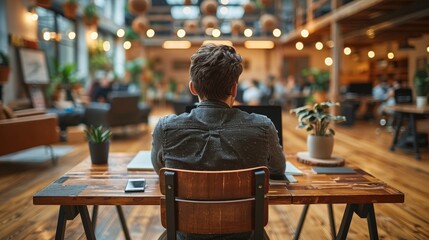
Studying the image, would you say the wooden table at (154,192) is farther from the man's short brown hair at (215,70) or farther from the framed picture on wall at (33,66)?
the framed picture on wall at (33,66)

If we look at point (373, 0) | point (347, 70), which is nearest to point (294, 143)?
point (373, 0)

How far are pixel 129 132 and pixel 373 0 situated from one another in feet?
18.6

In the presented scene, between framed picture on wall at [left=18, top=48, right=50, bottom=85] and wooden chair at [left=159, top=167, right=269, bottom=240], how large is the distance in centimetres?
736

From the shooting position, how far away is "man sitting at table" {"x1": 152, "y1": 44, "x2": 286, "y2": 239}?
1.44 m

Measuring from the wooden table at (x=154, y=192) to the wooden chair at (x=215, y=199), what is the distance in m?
0.20

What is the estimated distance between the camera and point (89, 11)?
31.4 ft

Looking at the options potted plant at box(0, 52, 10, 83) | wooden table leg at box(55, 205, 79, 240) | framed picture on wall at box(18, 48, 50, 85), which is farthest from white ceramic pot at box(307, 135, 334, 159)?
framed picture on wall at box(18, 48, 50, 85)

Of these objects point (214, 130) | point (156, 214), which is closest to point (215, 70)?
point (214, 130)

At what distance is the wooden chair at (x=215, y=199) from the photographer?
51.9 inches

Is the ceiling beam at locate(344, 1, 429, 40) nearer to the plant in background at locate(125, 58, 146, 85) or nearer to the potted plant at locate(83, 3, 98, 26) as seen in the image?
the potted plant at locate(83, 3, 98, 26)

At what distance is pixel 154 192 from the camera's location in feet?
5.27

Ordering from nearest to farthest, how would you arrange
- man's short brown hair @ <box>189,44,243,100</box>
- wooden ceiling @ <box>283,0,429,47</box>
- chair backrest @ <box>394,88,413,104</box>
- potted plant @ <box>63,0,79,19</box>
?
1. man's short brown hair @ <box>189,44,243,100</box>
2. wooden ceiling @ <box>283,0,429,47</box>
3. chair backrest @ <box>394,88,413,104</box>
4. potted plant @ <box>63,0,79,19</box>

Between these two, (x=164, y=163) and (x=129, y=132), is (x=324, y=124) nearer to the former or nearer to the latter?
(x=164, y=163)

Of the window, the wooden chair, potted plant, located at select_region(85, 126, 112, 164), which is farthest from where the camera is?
the window
